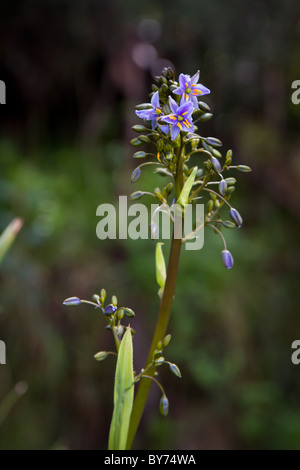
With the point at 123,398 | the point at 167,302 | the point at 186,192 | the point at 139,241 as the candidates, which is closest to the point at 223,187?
the point at 186,192

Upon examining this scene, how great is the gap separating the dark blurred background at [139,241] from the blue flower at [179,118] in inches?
62.2

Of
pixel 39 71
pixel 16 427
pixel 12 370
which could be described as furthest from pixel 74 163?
pixel 16 427

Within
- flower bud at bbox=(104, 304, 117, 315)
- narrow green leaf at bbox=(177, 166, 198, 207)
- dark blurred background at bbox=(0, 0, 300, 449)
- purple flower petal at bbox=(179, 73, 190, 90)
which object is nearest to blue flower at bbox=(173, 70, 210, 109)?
purple flower petal at bbox=(179, 73, 190, 90)

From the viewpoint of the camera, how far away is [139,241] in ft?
8.38

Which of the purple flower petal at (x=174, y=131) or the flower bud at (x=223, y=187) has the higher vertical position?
the purple flower petal at (x=174, y=131)

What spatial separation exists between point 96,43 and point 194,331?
6.55 ft

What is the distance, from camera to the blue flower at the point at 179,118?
61 cm

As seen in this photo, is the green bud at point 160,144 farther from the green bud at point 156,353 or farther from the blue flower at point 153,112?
the green bud at point 156,353

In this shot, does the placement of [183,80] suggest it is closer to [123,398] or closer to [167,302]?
[167,302]

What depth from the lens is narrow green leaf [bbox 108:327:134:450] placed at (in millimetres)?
637

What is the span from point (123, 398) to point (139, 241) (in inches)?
75.7

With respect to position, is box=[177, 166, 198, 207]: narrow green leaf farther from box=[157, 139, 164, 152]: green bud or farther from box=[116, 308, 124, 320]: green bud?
box=[116, 308, 124, 320]: green bud

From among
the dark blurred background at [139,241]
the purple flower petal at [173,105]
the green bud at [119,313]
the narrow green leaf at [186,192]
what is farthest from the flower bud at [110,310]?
the dark blurred background at [139,241]

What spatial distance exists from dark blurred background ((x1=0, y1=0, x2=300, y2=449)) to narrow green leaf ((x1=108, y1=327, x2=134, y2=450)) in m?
1.51
